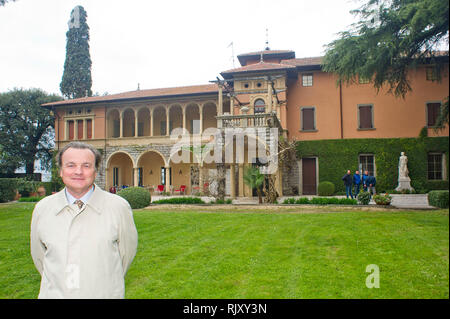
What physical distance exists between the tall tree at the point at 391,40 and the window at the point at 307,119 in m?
17.8

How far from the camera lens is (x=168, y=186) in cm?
2331

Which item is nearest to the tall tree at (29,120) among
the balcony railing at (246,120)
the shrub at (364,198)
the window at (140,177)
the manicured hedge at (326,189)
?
the window at (140,177)

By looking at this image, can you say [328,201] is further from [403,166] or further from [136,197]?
[136,197]

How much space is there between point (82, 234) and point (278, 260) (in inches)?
91.1

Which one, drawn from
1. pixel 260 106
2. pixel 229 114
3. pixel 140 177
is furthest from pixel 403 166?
pixel 140 177

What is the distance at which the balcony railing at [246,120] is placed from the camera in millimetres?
13508

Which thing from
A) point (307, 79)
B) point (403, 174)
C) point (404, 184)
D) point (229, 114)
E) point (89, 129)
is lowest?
point (404, 184)

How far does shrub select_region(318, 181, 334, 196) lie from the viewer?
1877 cm

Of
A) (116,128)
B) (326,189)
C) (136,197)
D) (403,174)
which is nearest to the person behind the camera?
(136,197)

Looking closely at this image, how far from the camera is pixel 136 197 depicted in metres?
11.5

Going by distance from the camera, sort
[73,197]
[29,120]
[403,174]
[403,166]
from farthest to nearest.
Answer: [29,120], [403,166], [403,174], [73,197]

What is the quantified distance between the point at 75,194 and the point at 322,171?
64.7 ft
